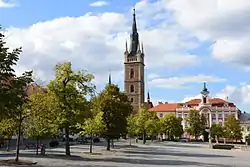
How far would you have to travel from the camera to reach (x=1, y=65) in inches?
824

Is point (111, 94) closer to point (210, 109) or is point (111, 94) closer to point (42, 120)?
point (42, 120)

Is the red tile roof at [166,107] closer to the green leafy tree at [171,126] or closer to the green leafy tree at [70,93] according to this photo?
the green leafy tree at [171,126]

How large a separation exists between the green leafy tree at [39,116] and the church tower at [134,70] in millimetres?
127235

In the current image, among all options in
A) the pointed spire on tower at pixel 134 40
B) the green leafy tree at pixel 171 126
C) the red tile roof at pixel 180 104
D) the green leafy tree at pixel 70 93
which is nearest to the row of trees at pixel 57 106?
the green leafy tree at pixel 70 93

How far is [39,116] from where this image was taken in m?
30.2

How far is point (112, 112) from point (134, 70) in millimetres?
120350

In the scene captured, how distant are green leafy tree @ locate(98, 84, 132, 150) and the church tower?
111 meters

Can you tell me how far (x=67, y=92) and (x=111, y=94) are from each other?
504 inches

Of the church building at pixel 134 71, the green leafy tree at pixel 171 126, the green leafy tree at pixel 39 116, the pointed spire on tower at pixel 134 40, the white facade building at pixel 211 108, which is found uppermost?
the pointed spire on tower at pixel 134 40

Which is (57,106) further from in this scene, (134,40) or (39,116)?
(134,40)

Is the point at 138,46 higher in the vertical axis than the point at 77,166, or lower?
higher

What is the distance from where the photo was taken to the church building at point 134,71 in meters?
162

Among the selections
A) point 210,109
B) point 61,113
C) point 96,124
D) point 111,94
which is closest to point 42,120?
point 61,113

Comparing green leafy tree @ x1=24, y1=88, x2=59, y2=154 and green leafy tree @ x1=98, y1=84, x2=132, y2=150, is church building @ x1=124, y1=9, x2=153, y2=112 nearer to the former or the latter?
green leafy tree @ x1=98, y1=84, x2=132, y2=150
